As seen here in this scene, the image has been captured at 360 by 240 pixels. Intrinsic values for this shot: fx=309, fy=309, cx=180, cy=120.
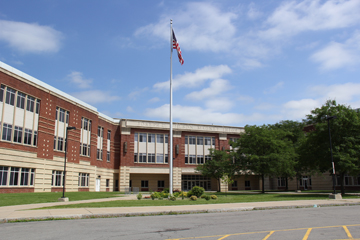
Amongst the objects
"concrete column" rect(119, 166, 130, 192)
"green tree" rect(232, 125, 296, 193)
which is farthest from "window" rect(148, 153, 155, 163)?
"green tree" rect(232, 125, 296, 193)

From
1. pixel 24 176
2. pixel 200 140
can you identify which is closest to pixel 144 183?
pixel 200 140

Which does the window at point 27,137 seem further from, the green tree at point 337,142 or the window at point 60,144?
the green tree at point 337,142

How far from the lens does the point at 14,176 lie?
33.7 meters

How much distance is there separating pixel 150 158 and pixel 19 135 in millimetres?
27910

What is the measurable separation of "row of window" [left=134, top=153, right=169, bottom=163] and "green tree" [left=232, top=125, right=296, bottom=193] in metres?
20.0

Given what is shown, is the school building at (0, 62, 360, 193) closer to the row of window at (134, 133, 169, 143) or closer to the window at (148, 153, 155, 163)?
the row of window at (134, 133, 169, 143)

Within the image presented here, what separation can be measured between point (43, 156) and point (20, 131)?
4.62 metres

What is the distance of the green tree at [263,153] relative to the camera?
130 feet

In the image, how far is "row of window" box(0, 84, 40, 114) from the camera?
1304 inches

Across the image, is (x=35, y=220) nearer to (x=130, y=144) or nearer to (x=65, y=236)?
(x=65, y=236)

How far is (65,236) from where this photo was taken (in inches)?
346

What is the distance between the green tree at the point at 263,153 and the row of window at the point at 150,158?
65.5 ft

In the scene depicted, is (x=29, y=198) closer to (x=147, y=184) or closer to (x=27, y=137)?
(x=27, y=137)

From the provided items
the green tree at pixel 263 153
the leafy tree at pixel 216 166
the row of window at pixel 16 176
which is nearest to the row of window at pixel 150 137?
the leafy tree at pixel 216 166
